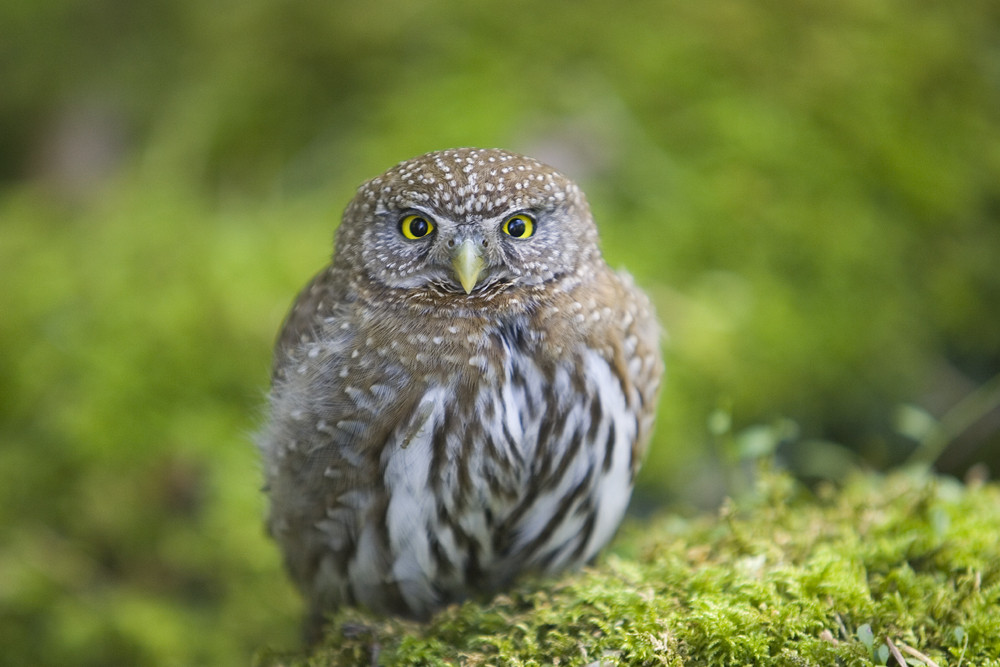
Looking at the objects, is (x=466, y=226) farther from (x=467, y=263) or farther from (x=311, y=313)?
(x=311, y=313)

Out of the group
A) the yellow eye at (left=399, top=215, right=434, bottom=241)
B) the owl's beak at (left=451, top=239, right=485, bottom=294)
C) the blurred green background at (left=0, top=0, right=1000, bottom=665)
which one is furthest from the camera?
the blurred green background at (left=0, top=0, right=1000, bottom=665)

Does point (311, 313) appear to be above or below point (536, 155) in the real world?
below

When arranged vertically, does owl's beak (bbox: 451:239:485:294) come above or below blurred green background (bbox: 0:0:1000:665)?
below

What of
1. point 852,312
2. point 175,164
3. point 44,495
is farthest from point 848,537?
point 175,164

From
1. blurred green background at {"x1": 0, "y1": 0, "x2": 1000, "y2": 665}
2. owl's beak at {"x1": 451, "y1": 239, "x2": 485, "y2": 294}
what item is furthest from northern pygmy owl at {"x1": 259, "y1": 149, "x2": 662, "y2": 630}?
blurred green background at {"x1": 0, "y1": 0, "x2": 1000, "y2": 665}

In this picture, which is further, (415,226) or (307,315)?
(307,315)

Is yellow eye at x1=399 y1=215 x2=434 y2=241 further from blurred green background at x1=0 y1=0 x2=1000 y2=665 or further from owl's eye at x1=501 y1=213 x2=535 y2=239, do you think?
blurred green background at x1=0 y1=0 x2=1000 y2=665

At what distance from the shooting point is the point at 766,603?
2.18 meters

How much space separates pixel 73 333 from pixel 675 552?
3.43 meters

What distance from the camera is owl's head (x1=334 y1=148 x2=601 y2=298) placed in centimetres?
238

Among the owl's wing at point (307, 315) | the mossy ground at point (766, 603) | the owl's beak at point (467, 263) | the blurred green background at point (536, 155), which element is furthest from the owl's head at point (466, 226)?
the blurred green background at point (536, 155)

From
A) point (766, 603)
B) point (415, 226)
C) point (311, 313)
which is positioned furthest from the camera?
point (311, 313)

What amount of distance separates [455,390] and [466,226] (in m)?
0.44

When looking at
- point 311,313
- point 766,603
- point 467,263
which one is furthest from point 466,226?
point 766,603
